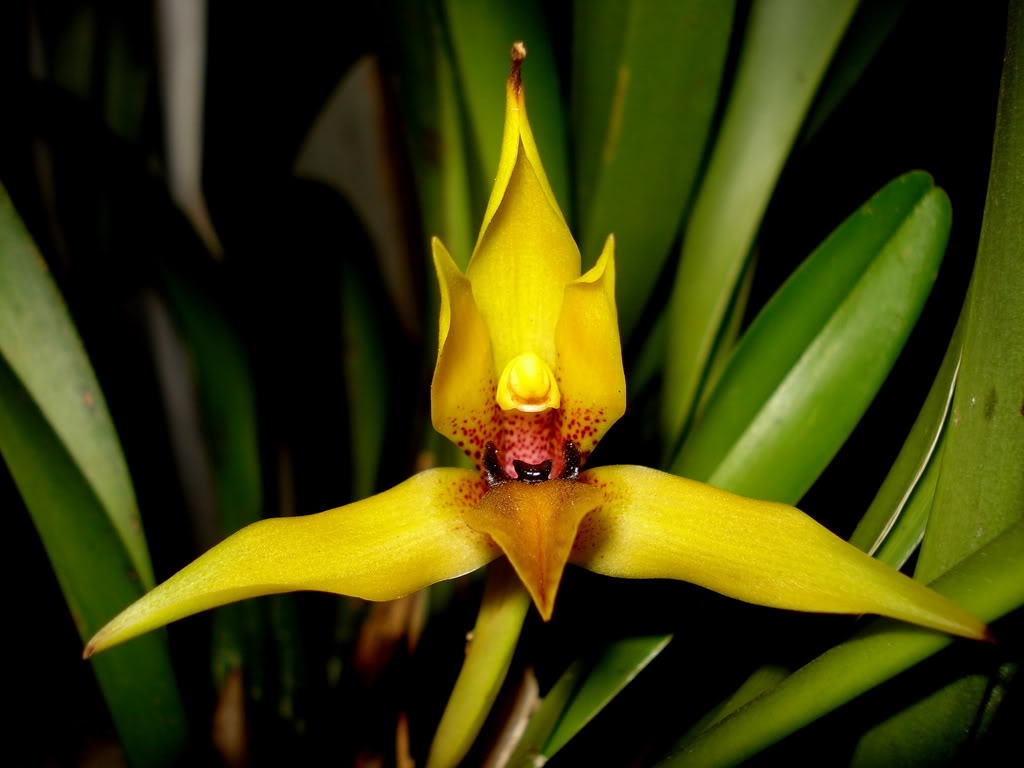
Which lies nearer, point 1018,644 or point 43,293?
point 1018,644

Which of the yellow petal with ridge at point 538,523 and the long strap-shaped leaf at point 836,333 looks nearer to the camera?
the yellow petal with ridge at point 538,523

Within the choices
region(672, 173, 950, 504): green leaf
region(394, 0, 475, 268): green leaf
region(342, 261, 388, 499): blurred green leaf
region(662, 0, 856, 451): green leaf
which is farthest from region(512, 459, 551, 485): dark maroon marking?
region(342, 261, 388, 499): blurred green leaf

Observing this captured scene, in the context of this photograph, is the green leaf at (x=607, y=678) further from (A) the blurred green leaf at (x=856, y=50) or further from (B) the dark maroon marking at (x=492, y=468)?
(A) the blurred green leaf at (x=856, y=50)

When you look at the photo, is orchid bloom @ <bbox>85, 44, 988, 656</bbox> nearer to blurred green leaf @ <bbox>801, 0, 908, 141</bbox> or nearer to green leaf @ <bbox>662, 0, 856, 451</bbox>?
green leaf @ <bbox>662, 0, 856, 451</bbox>

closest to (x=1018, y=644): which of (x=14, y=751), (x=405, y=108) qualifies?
(x=405, y=108)

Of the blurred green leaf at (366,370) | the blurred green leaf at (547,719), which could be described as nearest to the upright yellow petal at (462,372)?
the blurred green leaf at (547,719)

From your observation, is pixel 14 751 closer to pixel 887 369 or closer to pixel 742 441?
pixel 742 441
